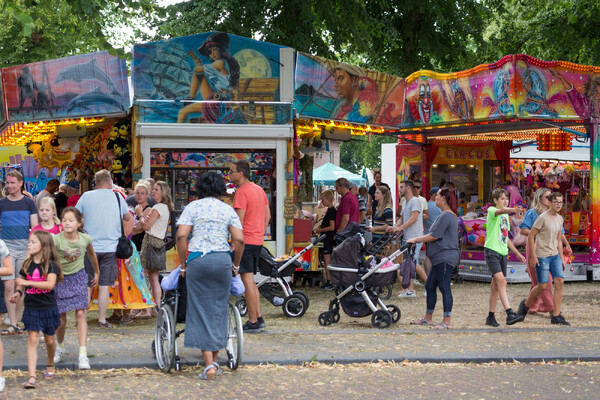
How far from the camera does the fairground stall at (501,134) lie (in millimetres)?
15422

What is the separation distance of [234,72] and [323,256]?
10.9 ft

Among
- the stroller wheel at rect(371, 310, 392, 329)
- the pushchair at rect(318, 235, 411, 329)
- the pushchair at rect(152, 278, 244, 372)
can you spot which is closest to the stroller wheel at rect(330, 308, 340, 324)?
the pushchair at rect(318, 235, 411, 329)

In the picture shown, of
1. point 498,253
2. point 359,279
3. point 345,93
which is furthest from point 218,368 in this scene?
point 345,93

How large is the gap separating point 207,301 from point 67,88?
23.1 feet

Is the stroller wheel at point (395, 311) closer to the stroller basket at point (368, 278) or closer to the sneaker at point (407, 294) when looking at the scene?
the stroller basket at point (368, 278)

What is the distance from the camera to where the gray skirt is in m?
7.11

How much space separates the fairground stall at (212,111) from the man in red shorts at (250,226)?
12.1ft

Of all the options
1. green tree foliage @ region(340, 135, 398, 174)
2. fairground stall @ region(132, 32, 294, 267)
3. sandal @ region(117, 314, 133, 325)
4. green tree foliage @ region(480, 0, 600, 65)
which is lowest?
sandal @ region(117, 314, 133, 325)

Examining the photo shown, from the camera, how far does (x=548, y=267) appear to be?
34.9ft

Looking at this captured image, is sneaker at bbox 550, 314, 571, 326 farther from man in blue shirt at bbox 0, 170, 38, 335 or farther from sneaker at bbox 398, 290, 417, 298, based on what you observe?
man in blue shirt at bbox 0, 170, 38, 335

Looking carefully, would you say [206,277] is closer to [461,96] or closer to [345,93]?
[345,93]

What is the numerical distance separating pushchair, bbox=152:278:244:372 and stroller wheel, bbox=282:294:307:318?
3342 mm

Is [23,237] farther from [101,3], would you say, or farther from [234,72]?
[234,72]

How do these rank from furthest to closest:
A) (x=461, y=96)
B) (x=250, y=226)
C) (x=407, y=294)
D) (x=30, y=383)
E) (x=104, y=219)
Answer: (x=461, y=96), (x=407, y=294), (x=250, y=226), (x=104, y=219), (x=30, y=383)
